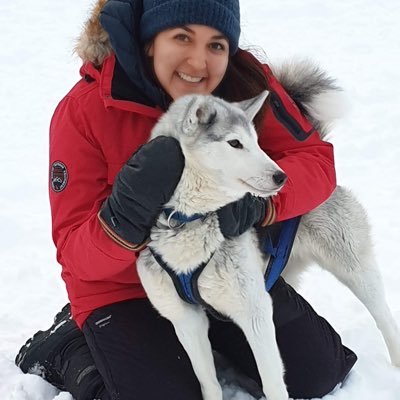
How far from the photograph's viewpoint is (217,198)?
2098 millimetres

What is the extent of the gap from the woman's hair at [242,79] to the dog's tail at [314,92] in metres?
0.23

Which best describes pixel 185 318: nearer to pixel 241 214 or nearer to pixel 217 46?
pixel 241 214

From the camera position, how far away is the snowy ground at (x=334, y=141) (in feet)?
9.95

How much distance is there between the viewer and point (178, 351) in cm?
253

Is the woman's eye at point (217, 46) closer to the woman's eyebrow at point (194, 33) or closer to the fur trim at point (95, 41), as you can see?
the woman's eyebrow at point (194, 33)

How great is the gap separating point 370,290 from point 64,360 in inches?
53.9

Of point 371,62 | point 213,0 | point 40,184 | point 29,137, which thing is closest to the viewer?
point 213,0

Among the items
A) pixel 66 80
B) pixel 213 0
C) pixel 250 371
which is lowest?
pixel 66 80

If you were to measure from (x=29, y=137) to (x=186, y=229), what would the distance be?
455 cm

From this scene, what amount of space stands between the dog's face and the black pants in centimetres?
78

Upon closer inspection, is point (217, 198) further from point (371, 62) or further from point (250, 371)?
point (371, 62)

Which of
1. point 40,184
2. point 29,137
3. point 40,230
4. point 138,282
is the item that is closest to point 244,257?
point 138,282

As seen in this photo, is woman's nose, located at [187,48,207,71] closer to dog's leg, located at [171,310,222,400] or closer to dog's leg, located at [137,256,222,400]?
dog's leg, located at [137,256,222,400]

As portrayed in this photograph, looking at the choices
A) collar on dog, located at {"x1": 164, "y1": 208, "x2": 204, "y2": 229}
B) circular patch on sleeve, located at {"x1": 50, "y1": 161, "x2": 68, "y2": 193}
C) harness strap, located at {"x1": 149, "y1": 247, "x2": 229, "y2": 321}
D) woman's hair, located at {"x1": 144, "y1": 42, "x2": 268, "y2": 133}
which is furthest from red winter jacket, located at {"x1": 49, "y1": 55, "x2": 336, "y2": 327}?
collar on dog, located at {"x1": 164, "y1": 208, "x2": 204, "y2": 229}
